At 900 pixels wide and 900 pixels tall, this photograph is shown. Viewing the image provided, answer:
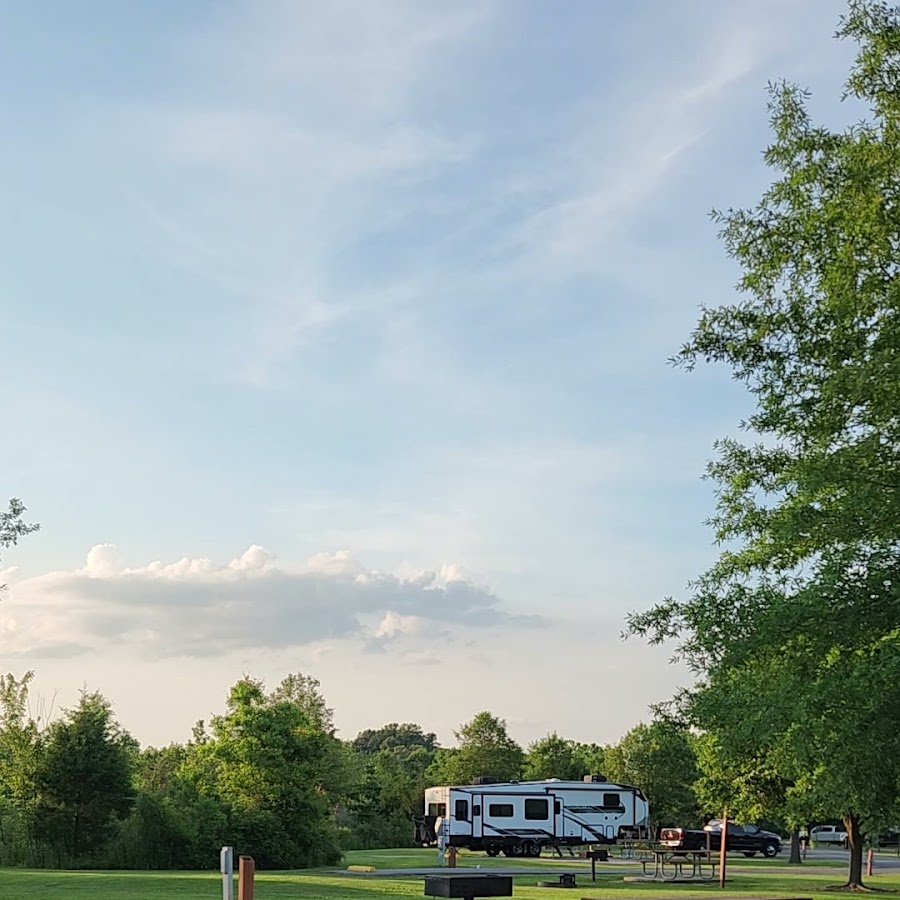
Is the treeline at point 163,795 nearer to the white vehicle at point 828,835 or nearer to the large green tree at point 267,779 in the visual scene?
the large green tree at point 267,779

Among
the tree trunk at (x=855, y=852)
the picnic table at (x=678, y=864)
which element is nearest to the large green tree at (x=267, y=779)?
the picnic table at (x=678, y=864)

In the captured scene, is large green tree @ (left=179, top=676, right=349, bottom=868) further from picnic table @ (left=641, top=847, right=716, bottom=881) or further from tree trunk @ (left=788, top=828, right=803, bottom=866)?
tree trunk @ (left=788, top=828, right=803, bottom=866)

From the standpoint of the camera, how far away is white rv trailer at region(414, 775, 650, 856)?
153 feet

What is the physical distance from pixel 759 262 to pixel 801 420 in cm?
254

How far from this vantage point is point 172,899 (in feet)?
79.6

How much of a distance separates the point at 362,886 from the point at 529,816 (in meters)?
18.4

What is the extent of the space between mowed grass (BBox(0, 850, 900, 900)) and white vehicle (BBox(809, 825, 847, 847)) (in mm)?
37594

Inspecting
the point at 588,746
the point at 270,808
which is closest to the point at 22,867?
the point at 270,808

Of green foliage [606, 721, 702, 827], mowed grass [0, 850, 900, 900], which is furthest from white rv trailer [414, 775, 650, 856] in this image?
green foliage [606, 721, 702, 827]

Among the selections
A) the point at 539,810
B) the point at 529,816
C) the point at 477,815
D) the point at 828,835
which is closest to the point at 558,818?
the point at 539,810

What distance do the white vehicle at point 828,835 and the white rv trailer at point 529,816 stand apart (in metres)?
35.6

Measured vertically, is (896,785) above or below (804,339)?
below

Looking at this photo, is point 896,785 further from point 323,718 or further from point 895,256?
point 323,718

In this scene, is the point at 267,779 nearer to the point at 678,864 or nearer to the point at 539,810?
the point at 539,810
